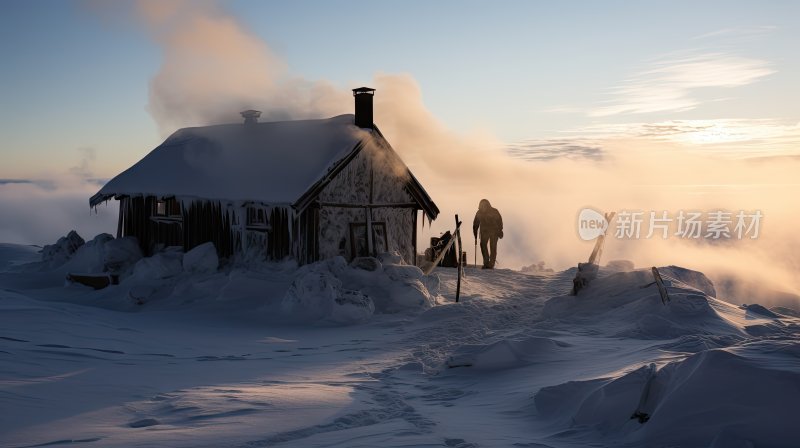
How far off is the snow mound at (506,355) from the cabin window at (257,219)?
1020 cm

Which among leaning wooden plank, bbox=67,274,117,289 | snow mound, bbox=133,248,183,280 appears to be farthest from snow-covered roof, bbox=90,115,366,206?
leaning wooden plank, bbox=67,274,117,289

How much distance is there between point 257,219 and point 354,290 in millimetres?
4306

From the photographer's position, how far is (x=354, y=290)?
1831 centimetres

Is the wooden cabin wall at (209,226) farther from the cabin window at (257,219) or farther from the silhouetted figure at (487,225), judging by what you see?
the silhouetted figure at (487,225)

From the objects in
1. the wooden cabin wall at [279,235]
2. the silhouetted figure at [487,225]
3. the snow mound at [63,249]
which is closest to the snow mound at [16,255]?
the snow mound at [63,249]

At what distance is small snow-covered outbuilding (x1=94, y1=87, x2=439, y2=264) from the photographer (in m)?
20.3

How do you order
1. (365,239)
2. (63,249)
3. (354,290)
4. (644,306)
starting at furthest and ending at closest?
(63,249) < (365,239) < (354,290) < (644,306)

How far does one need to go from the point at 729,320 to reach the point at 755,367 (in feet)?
25.4

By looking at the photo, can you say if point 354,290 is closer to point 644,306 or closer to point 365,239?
point 365,239

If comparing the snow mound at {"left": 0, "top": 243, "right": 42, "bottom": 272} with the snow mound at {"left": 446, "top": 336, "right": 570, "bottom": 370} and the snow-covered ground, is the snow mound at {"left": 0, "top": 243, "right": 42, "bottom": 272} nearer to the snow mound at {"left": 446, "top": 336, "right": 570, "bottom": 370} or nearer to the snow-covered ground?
the snow-covered ground

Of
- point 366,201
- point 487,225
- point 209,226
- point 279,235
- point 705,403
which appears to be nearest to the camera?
point 705,403

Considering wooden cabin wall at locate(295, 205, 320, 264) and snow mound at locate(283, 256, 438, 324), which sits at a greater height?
wooden cabin wall at locate(295, 205, 320, 264)

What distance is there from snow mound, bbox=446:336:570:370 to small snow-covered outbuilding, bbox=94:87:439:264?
896 centimetres

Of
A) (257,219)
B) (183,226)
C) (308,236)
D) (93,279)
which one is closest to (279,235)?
(308,236)
